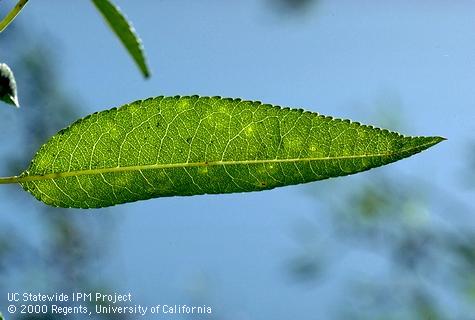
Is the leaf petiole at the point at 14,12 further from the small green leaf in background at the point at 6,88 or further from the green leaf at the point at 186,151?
the green leaf at the point at 186,151

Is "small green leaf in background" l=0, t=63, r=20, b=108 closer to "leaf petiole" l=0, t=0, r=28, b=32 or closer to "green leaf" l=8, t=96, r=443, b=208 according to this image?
"leaf petiole" l=0, t=0, r=28, b=32

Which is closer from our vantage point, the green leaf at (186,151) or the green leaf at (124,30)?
the green leaf at (124,30)

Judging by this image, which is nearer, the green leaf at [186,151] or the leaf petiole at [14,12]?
the leaf petiole at [14,12]

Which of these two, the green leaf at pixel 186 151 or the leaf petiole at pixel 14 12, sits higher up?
the leaf petiole at pixel 14 12

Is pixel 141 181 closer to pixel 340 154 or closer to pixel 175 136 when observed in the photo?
pixel 175 136

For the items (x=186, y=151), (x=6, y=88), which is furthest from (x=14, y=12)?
(x=186, y=151)

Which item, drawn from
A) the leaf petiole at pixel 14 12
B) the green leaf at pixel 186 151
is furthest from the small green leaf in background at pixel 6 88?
the green leaf at pixel 186 151
